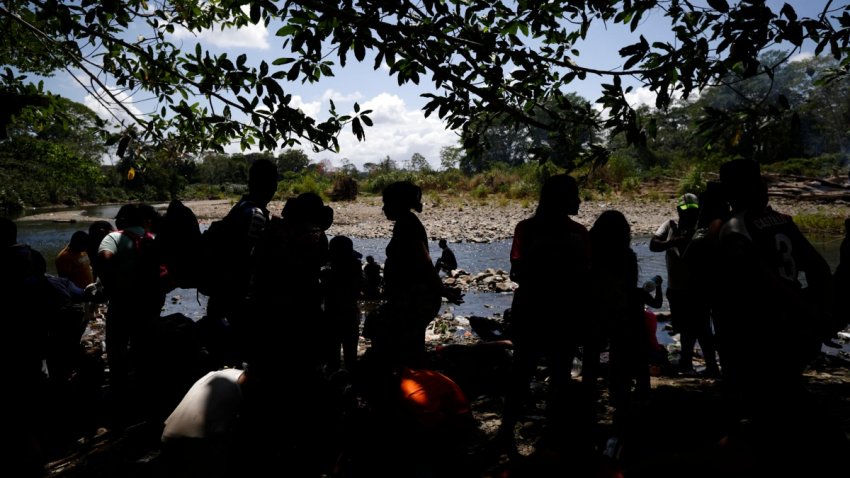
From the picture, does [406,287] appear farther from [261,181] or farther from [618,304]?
[618,304]

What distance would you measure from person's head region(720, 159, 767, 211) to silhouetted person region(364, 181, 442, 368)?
154 cm

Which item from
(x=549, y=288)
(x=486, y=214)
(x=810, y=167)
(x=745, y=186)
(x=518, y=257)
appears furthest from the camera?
(x=810, y=167)

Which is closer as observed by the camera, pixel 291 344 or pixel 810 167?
pixel 291 344

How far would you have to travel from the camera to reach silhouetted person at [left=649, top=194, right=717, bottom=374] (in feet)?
14.6

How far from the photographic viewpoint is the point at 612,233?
3.26 meters

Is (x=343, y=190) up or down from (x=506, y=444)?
up

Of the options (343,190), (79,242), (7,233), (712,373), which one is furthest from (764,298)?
(343,190)

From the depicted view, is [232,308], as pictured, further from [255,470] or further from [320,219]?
[255,470]

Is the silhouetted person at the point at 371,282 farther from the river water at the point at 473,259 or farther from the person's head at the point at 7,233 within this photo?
the person's head at the point at 7,233

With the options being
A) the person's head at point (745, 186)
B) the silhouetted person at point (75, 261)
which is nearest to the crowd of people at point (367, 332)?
the person's head at point (745, 186)

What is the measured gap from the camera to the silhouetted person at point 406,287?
119 inches

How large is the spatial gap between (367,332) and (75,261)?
3938 mm

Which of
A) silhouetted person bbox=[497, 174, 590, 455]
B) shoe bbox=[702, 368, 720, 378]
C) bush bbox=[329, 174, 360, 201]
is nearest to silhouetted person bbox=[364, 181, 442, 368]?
silhouetted person bbox=[497, 174, 590, 455]

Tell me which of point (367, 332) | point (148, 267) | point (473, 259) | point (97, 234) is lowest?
point (473, 259)
